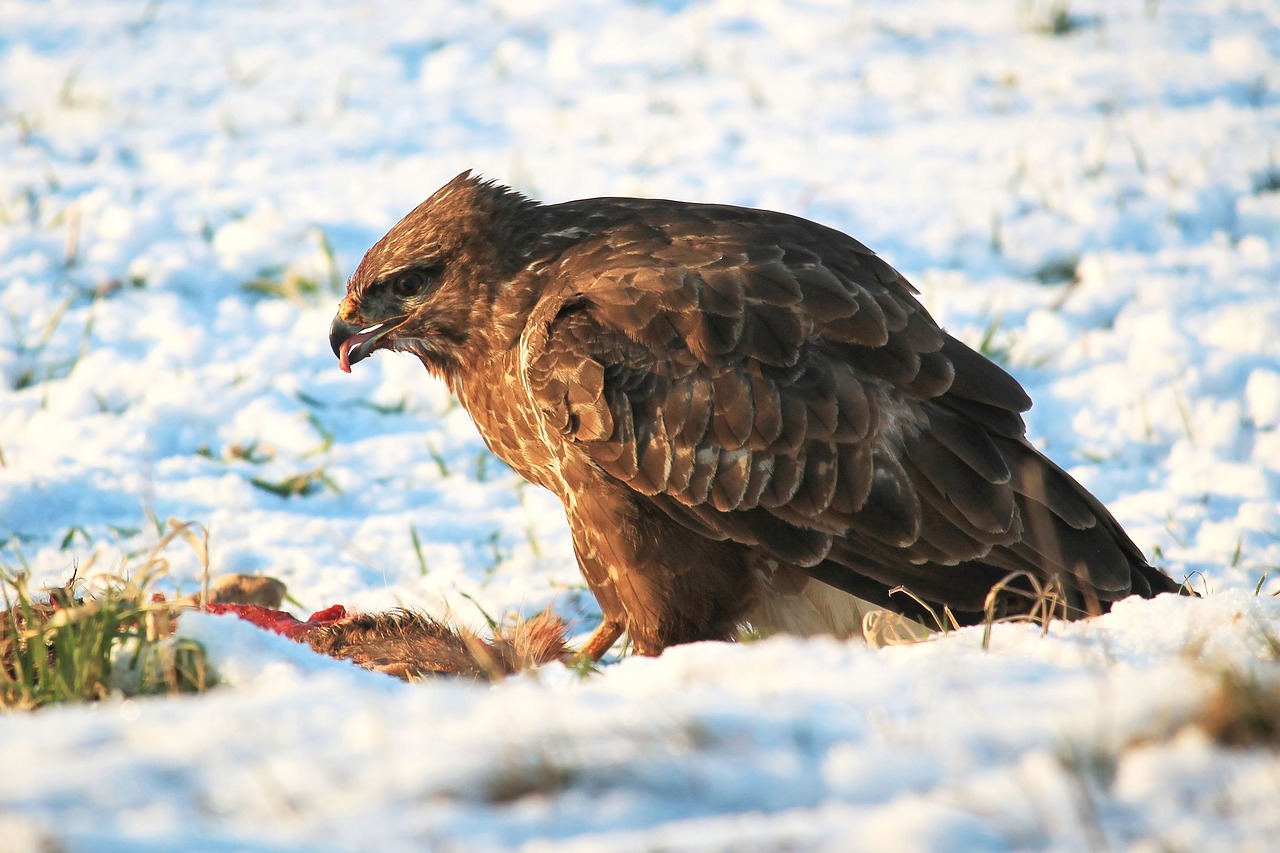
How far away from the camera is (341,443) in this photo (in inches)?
224

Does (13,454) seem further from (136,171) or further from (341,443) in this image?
(136,171)

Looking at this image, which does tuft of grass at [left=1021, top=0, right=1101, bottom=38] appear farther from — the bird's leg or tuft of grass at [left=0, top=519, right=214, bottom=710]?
tuft of grass at [left=0, top=519, right=214, bottom=710]

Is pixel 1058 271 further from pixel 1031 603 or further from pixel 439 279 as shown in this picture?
pixel 439 279

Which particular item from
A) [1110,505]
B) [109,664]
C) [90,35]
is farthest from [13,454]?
[90,35]

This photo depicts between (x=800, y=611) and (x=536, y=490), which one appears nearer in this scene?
(x=800, y=611)

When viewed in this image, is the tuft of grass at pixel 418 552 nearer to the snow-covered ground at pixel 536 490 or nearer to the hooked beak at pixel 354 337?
the snow-covered ground at pixel 536 490

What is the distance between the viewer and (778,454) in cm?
376

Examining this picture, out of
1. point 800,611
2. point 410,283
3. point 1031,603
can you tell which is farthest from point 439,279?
point 1031,603

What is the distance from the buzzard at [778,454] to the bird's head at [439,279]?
0.34 m

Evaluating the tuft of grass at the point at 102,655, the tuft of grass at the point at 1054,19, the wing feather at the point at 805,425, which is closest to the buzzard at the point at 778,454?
the wing feather at the point at 805,425

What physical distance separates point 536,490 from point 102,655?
283 cm

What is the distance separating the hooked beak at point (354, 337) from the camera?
4.35 metres

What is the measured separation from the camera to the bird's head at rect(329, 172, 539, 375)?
4266 mm

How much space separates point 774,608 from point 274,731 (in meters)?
2.17
